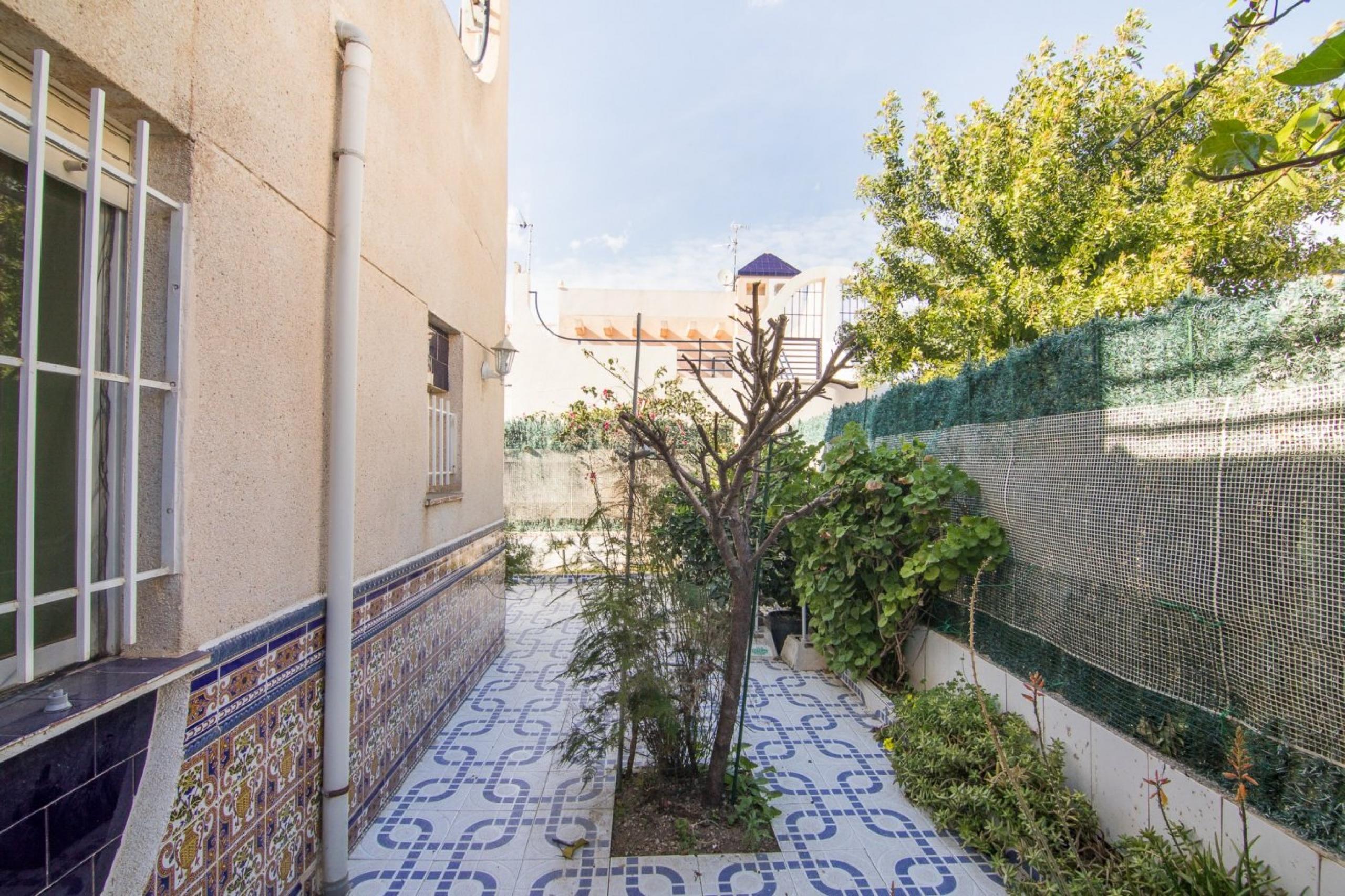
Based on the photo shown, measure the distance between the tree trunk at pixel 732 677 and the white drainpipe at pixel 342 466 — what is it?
4.63 ft

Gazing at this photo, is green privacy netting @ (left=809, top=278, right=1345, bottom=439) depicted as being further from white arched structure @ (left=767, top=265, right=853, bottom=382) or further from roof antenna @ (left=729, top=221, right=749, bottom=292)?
roof antenna @ (left=729, top=221, right=749, bottom=292)

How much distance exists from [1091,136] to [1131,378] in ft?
21.1

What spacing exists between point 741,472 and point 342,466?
4.73ft

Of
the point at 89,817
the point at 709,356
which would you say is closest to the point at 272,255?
the point at 89,817

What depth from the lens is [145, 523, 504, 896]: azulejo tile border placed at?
64.4 inches

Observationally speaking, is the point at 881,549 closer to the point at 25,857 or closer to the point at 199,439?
the point at 199,439

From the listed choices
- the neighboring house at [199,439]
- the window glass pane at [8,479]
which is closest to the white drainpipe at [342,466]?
the neighboring house at [199,439]

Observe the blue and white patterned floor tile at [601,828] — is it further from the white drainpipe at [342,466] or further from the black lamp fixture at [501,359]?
the black lamp fixture at [501,359]

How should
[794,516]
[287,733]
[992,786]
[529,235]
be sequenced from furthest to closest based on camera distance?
[529,235], [992,786], [794,516], [287,733]

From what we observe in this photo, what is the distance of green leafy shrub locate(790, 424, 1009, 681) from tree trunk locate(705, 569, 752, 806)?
131 cm

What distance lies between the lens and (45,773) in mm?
1251

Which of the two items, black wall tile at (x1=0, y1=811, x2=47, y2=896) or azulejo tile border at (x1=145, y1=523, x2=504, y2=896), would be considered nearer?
black wall tile at (x1=0, y1=811, x2=47, y2=896)

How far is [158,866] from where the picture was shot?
58.9 inches

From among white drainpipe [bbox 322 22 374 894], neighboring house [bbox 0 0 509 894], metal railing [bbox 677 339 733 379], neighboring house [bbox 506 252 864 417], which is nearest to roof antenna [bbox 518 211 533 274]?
neighboring house [bbox 506 252 864 417]
